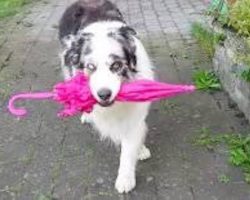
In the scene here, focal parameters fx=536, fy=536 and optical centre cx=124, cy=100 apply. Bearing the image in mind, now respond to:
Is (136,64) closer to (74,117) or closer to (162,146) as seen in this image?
(162,146)

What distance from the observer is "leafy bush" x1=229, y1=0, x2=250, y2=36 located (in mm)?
Result: 4439

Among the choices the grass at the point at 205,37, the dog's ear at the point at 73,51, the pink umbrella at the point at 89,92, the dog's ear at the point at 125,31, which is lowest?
the grass at the point at 205,37

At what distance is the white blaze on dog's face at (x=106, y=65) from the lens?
11.5 feet

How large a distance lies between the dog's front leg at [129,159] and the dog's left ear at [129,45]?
A: 52 centimetres

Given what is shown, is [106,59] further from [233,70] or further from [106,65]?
[233,70]

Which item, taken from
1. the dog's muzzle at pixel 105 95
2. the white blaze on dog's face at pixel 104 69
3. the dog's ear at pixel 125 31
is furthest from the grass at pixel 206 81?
the dog's muzzle at pixel 105 95

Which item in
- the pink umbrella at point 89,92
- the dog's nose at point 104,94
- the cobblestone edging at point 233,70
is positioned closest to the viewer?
the dog's nose at point 104,94

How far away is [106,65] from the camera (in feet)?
11.7

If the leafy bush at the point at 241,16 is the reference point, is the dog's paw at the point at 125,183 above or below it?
below

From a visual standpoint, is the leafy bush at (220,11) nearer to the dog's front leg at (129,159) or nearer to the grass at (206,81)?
the grass at (206,81)

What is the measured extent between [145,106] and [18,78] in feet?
8.10

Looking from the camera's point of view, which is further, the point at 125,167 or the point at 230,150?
the point at 230,150

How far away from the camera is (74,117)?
5.16 meters

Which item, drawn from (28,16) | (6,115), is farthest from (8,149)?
(28,16)
